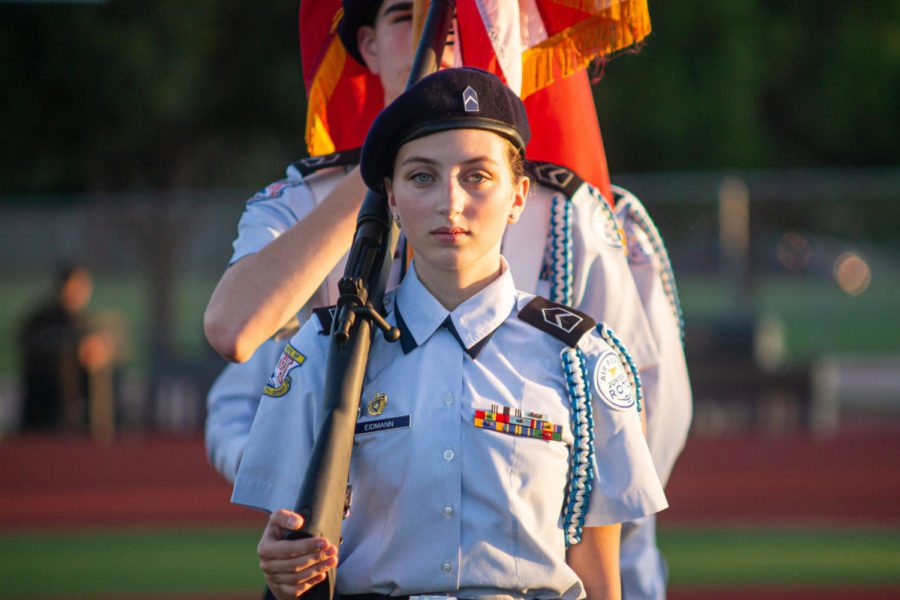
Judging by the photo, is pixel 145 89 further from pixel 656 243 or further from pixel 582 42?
pixel 582 42

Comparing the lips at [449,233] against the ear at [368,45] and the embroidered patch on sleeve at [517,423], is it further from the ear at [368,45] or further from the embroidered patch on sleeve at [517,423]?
the ear at [368,45]

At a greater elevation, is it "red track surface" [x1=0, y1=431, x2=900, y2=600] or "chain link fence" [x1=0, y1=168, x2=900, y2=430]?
"chain link fence" [x1=0, y1=168, x2=900, y2=430]

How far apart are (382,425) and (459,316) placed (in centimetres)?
22

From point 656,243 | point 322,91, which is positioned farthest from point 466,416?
point 656,243

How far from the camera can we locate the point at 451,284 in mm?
1983

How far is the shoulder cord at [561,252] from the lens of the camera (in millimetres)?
2307

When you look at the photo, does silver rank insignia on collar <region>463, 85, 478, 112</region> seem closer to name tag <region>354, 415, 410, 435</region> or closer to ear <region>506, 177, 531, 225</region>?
ear <region>506, 177, 531, 225</region>

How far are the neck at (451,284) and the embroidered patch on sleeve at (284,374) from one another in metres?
0.24

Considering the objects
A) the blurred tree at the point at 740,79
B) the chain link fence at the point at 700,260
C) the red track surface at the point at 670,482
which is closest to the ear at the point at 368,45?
the red track surface at the point at 670,482

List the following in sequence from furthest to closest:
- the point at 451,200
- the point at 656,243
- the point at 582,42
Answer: the point at 656,243, the point at 582,42, the point at 451,200

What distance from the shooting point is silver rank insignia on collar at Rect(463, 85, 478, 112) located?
1.88 meters

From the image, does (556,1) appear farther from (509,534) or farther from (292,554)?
(292,554)

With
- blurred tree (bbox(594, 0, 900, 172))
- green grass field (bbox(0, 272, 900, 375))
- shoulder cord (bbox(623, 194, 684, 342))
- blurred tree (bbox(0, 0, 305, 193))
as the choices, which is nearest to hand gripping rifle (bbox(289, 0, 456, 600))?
shoulder cord (bbox(623, 194, 684, 342))

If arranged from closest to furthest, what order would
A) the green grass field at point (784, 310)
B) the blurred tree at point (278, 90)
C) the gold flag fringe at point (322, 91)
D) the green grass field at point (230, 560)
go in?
the gold flag fringe at point (322, 91)
the green grass field at point (230, 560)
the blurred tree at point (278, 90)
the green grass field at point (784, 310)
